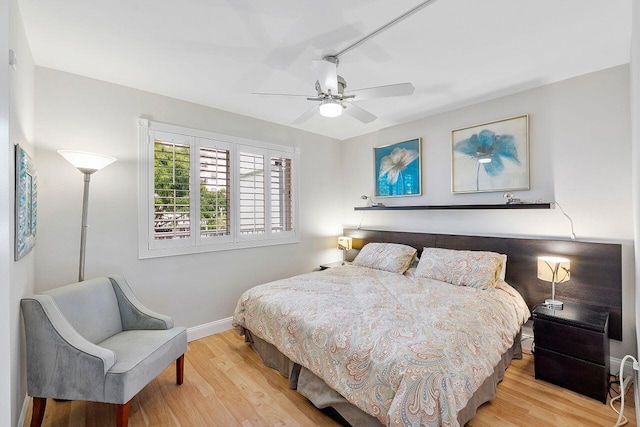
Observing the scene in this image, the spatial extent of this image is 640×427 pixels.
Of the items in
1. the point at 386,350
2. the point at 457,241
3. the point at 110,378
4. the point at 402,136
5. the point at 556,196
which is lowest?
the point at 110,378

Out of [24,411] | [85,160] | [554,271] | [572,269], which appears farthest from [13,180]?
[572,269]

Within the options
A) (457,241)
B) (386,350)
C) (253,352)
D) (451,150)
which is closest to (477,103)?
(451,150)

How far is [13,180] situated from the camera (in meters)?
1.59

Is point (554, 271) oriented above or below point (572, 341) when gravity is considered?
above

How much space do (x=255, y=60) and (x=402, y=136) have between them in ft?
7.83

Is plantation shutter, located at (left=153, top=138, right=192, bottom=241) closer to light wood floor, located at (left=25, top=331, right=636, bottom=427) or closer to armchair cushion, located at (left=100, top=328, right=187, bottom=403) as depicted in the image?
armchair cushion, located at (left=100, top=328, right=187, bottom=403)

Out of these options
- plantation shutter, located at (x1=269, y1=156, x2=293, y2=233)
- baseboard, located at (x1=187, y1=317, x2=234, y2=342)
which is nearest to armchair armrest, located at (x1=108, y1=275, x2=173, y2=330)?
baseboard, located at (x1=187, y1=317, x2=234, y2=342)

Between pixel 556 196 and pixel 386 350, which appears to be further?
pixel 556 196

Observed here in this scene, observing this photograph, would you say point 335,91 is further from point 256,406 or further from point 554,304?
point 554,304

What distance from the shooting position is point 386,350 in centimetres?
163

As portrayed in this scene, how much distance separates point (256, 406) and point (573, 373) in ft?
7.91

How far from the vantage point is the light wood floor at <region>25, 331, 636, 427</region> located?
193 cm

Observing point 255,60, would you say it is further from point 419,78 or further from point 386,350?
point 386,350

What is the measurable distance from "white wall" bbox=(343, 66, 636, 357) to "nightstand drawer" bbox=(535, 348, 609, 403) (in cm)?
62
